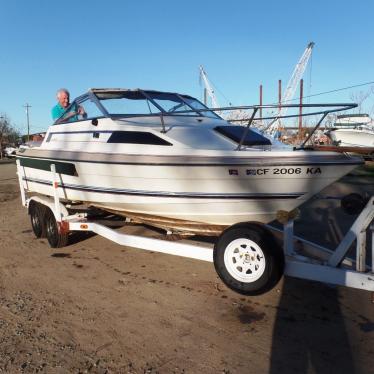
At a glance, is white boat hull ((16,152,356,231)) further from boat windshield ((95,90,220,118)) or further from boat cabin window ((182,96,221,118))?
boat cabin window ((182,96,221,118))

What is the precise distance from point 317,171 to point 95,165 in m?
2.63

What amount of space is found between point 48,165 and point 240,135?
2.92 m

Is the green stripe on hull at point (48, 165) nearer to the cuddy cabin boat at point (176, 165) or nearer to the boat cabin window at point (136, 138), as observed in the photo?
the cuddy cabin boat at point (176, 165)

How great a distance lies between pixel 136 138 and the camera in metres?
4.61

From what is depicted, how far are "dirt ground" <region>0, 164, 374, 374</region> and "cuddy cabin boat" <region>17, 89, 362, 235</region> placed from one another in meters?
0.78

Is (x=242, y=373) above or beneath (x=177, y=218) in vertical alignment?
beneath

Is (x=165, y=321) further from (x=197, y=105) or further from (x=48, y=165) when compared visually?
(x=197, y=105)

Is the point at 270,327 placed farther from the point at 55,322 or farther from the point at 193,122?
the point at 193,122

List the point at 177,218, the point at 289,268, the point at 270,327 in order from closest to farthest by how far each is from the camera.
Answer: the point at 270,327 → the point at 289,268 → the point at 177,218

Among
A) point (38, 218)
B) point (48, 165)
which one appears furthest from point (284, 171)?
point (38, 218)

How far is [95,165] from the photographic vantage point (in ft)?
16.1

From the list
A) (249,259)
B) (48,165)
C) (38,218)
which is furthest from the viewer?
(38,218)

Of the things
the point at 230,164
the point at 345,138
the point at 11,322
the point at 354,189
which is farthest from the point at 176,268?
the point at 354,189

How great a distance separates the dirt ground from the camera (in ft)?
9.04
